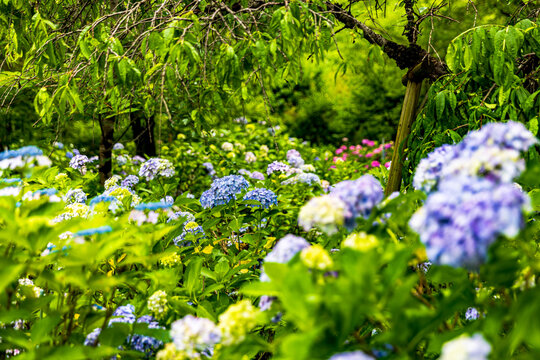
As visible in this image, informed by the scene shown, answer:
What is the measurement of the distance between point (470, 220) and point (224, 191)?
1776mm

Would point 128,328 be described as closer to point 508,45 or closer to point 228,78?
point 228,78

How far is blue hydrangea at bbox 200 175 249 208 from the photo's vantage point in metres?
2.38

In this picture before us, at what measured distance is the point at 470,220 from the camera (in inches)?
27.4

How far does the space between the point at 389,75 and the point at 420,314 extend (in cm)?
839

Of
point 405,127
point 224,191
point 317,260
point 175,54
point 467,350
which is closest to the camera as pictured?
point 467,350

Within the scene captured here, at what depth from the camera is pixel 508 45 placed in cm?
183

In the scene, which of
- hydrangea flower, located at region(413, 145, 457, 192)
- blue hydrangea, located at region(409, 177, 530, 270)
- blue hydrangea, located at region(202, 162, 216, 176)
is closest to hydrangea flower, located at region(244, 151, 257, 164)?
blue hydrangea, located at region(202, 162, 216, 176)

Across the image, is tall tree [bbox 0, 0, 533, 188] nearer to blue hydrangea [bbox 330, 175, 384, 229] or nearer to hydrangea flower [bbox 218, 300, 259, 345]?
blue hydrangea [bbox 330, 175, 384, 229]

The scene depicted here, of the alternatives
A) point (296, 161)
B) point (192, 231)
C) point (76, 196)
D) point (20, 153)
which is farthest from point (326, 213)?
point (296, 161)

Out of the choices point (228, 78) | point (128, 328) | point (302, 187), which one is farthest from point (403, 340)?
point (302, 187)

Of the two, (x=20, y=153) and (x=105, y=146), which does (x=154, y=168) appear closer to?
(x=105, y=146)

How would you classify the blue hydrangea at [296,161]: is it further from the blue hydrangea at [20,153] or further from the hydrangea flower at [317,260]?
the hydrangea flower at [317,260]

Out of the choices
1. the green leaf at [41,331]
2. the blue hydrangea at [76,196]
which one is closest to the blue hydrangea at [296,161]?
the blue hydrangea at [76,196]

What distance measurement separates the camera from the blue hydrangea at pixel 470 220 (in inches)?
26.9
